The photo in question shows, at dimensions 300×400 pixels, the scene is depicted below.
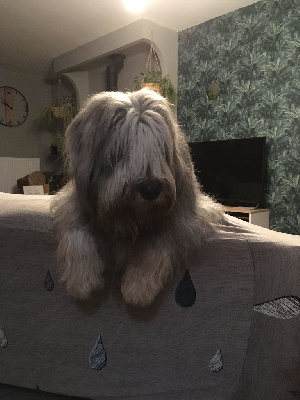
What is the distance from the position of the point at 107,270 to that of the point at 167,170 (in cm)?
30

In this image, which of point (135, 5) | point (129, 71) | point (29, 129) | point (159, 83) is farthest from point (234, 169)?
point (29, 129)

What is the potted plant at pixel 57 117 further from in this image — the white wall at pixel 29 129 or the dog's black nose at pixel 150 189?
the dog's black nose at pixel 150 189

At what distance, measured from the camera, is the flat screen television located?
13.7 ft

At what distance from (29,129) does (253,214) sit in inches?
194

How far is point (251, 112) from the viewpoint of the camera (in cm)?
439

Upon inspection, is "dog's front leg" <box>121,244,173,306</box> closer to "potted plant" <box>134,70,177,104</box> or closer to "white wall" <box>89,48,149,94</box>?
"potted plant" <box>134,70,177,104</box>

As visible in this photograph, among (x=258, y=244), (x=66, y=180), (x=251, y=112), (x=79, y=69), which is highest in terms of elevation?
(x=79, y=69)

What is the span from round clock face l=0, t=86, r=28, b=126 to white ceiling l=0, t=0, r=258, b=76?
1.29m

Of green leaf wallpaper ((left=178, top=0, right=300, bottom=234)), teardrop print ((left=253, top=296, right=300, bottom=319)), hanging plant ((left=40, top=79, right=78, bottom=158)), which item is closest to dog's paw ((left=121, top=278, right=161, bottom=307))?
teardrop print ((left=253, top=296, right=300, bottom=319))

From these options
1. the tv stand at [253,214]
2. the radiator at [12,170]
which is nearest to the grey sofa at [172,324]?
the tv stand at [253,214]

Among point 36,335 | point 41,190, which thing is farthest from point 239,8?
point 36,335

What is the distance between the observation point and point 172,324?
3.43 feet

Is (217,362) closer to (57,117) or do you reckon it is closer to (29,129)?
(57,117)

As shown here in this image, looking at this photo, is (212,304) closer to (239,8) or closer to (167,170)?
(167,170)
